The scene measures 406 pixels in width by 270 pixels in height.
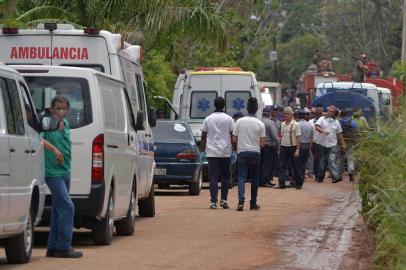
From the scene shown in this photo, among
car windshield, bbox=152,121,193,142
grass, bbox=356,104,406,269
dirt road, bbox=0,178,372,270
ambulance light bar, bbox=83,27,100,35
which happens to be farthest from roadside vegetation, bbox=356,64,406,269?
car windshield, bbox=152,121,193,142

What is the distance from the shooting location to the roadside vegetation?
10703 millimetres

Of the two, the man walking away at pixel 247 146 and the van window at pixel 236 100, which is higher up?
the van window at pixel 236 100

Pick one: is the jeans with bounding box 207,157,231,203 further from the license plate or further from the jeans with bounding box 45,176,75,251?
the jeans with bounding box 45,176,75,251

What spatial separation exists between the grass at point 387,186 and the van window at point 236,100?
15.3 metres

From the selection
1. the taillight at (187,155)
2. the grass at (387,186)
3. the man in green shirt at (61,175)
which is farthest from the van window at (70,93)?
the taillight at (187,155)

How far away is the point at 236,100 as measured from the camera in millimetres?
32188

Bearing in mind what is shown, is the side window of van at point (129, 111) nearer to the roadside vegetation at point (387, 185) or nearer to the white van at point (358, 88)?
the roadside vegetation at point (387, 185)

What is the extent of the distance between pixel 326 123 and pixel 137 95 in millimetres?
13507

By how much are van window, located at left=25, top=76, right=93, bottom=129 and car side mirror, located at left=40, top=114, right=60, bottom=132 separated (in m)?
1.31

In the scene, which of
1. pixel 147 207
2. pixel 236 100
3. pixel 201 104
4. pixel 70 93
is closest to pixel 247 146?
pixel 147 207

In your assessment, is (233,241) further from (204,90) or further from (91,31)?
(204,90)

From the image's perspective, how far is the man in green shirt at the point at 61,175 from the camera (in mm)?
14023

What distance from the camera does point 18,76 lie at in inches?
539

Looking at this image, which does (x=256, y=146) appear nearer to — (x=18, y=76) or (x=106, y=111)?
(x=106, y=111)
